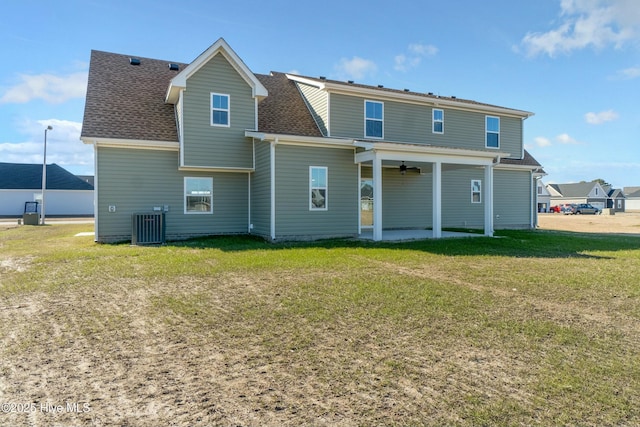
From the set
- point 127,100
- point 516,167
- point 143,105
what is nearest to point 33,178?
point 127,100

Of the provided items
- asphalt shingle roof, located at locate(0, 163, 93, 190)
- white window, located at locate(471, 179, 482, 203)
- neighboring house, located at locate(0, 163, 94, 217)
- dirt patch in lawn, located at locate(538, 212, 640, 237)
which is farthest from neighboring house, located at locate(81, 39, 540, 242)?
asphalt shingle roof, located at locate(0, 163, 93, 190)

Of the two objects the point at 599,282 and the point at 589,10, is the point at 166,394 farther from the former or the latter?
the point at 589,10

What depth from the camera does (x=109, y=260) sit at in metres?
10.1

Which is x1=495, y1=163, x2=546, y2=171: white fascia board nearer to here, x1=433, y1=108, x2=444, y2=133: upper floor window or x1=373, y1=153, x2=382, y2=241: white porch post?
x1=433, y1=108, x2=444, y2=133: upper floor window

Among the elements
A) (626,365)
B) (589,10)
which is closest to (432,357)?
(626,365)

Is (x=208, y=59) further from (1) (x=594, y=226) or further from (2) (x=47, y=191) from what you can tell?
(2) (x=47, y=191)

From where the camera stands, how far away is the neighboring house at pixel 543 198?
231 feet

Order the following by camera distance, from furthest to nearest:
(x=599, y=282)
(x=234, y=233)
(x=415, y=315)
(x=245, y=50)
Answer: (x=245, y=50), (x=234, y=233), (x=599, y=282), (x=415, y=315)

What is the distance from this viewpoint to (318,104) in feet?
54.1

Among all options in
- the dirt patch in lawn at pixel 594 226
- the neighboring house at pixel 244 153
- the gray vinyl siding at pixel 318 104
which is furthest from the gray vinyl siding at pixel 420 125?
the dirt patch in lawn at pixel 594 226

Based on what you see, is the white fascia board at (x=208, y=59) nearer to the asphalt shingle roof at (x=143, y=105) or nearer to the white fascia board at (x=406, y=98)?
the asphalt shingle roof at (x=143, y=105)

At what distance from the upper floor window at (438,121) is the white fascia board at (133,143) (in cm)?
1097

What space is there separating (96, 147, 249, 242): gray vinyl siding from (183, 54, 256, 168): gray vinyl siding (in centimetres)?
88

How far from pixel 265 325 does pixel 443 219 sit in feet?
49.3
